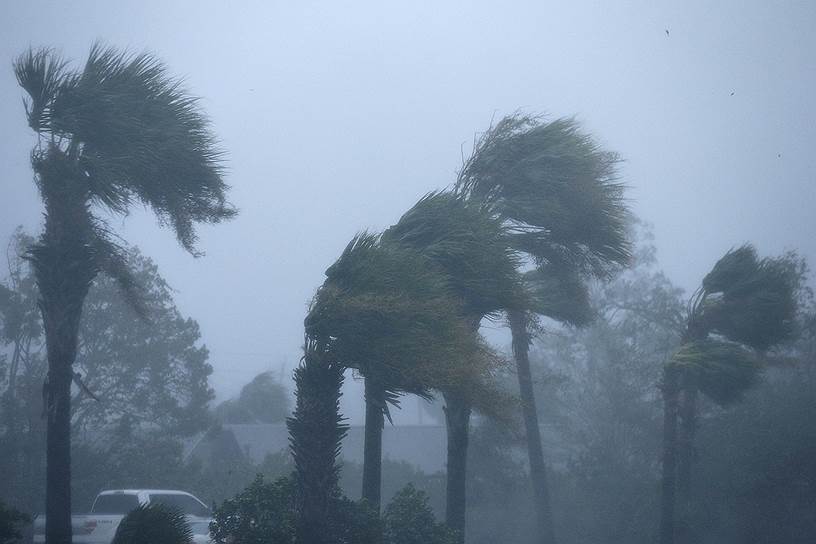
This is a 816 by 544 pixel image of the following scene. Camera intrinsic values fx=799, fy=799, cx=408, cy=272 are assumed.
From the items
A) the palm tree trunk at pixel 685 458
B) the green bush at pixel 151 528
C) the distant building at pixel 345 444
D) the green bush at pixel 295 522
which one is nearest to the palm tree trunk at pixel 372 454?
the green bush at pixel 295 522

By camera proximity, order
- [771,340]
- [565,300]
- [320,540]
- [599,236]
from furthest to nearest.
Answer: [771,340]
[565,300]
[599,236]
[320,540]

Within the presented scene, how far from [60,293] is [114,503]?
8.31 m

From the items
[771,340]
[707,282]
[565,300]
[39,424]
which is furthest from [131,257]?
[39,424]

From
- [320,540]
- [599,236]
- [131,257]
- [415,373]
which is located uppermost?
[599,236]

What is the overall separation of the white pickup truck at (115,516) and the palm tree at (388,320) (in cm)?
540

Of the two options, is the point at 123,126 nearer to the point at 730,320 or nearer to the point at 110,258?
the point at 110,258

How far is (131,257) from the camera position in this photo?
11125mm

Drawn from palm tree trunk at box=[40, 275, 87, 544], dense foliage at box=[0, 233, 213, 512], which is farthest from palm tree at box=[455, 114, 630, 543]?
dense foliage at box=[0, 233, 213, 512]

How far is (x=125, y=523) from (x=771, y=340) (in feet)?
48.4

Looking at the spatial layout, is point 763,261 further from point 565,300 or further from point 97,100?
point 97,100

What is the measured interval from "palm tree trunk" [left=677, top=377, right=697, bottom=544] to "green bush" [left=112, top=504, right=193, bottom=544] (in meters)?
14.0

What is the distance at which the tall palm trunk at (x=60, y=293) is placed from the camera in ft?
30.9

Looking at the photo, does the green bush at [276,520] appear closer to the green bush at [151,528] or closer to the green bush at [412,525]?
the green bush at [412,525]

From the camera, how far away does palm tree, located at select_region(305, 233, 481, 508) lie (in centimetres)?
875
